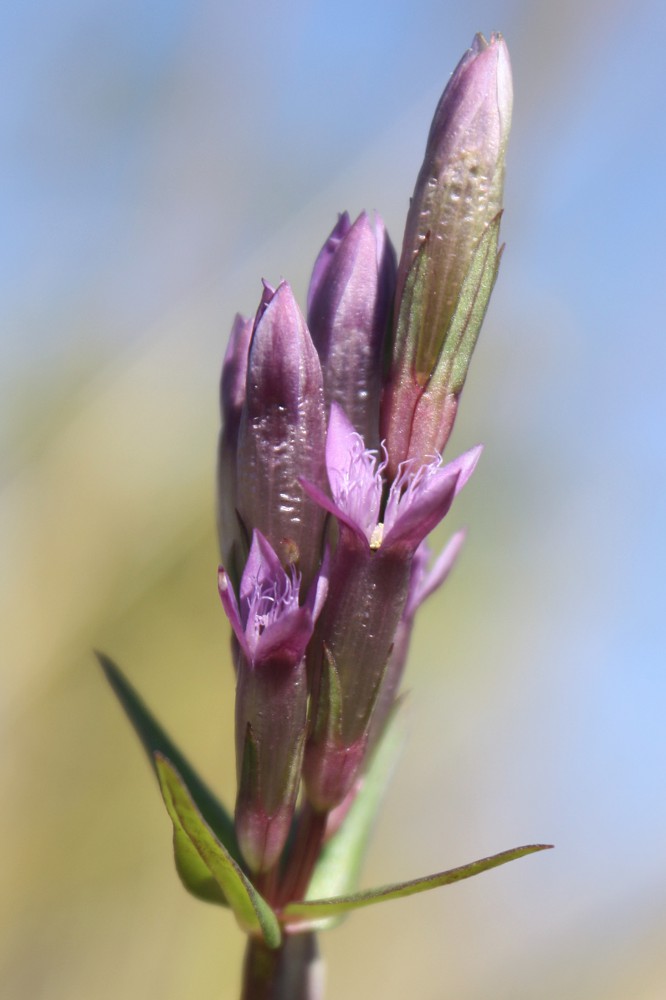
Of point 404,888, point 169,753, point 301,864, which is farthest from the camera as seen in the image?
point 169,753

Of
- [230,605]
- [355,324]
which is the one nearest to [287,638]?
[230,605]

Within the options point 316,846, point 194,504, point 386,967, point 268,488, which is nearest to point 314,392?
point 268,488

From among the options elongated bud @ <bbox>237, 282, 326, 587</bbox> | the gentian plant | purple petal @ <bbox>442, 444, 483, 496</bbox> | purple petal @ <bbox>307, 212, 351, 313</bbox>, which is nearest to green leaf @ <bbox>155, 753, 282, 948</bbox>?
the gentian plant

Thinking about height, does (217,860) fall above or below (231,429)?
below

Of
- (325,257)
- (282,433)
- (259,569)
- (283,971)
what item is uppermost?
(325,257)

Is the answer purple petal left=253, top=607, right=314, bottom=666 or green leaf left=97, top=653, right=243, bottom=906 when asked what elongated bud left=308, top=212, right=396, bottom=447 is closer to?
purple petal left=253, top=607, right=314, bottom=666

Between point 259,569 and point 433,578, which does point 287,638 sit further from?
point 433,578

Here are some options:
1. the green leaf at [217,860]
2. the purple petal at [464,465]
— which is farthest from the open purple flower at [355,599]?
the green leaf at [217,860]
